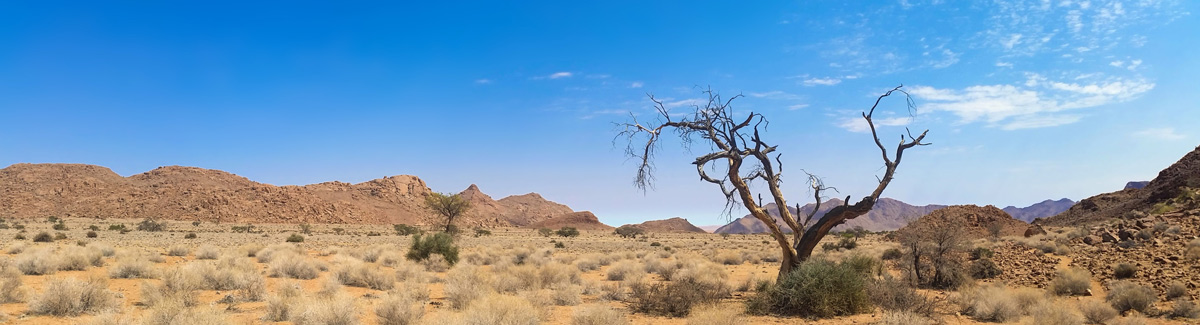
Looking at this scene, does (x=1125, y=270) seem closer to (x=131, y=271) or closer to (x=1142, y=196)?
(x=131, y=271)

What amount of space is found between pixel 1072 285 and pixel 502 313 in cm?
1335

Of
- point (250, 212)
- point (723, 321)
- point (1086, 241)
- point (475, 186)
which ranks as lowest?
point (723, 321)

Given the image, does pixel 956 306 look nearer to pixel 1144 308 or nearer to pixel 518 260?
pixel 1144 308

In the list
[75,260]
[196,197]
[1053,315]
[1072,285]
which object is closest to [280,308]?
[75,260]

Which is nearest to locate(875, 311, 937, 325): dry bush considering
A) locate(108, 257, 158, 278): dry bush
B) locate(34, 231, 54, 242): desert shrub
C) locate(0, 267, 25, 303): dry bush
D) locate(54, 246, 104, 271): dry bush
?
locate(0, 267, 25, 303): dry bush

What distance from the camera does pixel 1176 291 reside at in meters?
12.2

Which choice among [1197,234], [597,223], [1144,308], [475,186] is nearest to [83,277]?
[1144,308]

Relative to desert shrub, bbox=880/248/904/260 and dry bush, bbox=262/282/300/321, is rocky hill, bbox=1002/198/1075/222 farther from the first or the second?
dry bush, bbox=262/282/300/321

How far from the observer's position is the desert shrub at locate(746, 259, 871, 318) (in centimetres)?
1149

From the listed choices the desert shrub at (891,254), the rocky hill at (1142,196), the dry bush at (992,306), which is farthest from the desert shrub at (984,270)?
the rocky hill at (1142,196)

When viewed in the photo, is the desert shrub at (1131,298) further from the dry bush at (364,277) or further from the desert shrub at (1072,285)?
the dry bush at (364,277)

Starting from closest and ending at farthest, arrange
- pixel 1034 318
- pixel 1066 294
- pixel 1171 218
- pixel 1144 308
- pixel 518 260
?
pixel 1034 318 < pixel 1144 308 < pixel 1066 294 < pixel 1171 218 < pixel 518 260

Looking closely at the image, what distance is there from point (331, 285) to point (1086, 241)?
894 inches

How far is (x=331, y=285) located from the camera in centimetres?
1423
